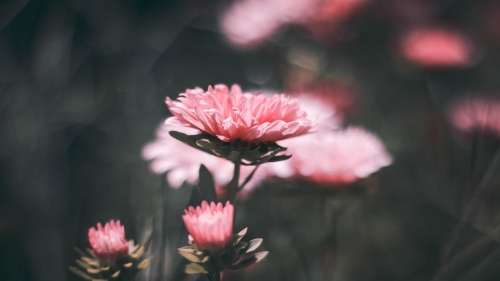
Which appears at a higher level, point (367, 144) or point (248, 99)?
point (248, 99)

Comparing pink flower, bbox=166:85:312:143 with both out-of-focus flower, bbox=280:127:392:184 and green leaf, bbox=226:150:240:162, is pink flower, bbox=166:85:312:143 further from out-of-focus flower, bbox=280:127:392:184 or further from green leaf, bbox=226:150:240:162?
out-of-focus flower, bbox=280:127:392:184

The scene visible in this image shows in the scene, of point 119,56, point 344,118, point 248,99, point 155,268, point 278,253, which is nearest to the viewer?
point 248,99

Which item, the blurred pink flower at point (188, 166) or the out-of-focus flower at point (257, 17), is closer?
the blurred pink flower at point (188, 166)

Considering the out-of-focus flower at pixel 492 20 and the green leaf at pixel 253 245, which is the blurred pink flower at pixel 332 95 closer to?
the out-of-focus flower at pixel 492 20

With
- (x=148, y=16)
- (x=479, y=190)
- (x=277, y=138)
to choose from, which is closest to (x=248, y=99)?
(x=277, y=138)

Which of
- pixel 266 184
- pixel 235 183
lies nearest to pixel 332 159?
pixel 266 184

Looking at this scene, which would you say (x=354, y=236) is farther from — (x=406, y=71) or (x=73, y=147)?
(x=73, y=147)

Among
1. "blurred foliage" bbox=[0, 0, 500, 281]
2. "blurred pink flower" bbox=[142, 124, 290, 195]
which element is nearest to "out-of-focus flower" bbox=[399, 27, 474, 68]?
"blurred foliage" bbox=[0, 0, 500, 281]

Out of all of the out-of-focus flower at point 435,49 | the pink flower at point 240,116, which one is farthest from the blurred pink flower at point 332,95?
the pink flower at point 240,116
